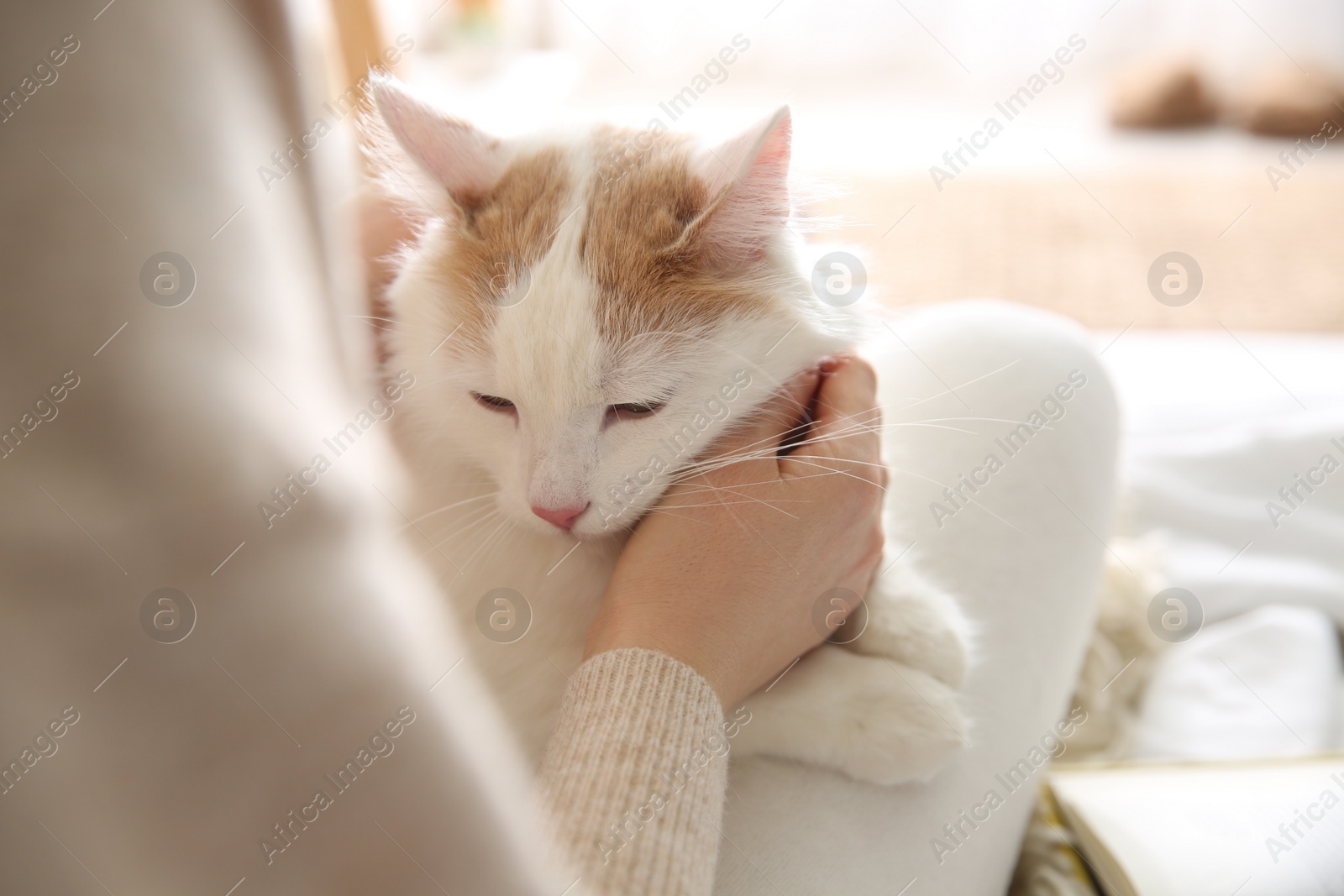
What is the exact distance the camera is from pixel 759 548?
0.80 meters

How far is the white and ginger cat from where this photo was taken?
76 cm

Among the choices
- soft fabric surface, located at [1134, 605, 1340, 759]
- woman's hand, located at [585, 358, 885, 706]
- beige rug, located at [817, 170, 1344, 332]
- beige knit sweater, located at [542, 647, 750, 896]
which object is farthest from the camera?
beige rug, located at [817, 170, 1344, 332]

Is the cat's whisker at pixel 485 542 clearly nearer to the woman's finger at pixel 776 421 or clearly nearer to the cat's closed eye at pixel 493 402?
the cat's closed eye at pixel 493 402

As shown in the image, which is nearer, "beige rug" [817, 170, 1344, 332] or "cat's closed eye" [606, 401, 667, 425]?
"cat's closed eye" [606, 401, 667, 425]

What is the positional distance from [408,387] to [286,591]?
59cm

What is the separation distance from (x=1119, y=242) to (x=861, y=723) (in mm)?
2645

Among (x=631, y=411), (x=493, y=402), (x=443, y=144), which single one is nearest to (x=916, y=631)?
(x=631, y=411)

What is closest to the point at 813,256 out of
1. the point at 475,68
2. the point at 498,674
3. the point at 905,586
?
the point at 905,586

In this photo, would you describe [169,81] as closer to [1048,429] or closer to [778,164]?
[778,164]

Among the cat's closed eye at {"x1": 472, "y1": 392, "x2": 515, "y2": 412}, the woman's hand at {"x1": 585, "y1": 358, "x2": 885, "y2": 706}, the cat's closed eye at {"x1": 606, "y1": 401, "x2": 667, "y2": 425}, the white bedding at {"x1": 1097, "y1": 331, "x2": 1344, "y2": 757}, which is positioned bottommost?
the white bedding at {"x1": 1097, "y1": 331, "x2": 1344, "y2": 757}

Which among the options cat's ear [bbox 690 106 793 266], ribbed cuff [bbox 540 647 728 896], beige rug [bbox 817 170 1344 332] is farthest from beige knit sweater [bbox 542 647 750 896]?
beige rug [bbox 817 170 1344 332]

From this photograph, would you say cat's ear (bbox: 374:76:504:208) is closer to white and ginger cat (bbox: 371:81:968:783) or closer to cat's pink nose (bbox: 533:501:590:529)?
white and ginger cat (bbox: 371:81:968:783)

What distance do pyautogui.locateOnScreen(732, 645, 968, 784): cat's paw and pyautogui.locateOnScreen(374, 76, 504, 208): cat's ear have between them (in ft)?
1.88

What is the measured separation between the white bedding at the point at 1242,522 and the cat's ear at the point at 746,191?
2.64ft
